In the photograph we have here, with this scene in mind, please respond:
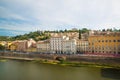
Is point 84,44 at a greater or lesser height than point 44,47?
greater

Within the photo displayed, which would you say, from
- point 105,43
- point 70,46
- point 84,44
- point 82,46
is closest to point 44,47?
point 70,46

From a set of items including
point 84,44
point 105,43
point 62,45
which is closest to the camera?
point 105,43

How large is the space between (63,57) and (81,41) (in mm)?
5815

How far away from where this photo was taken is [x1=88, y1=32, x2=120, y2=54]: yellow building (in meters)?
30.3

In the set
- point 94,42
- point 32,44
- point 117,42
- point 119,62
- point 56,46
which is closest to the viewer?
point 119,62

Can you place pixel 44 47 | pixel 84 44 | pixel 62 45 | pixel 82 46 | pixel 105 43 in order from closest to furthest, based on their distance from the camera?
1. pixel 105 43
2. pixel 84 44
3. pixel 82 46
4. pixel 62 45
5. pixel 44 47

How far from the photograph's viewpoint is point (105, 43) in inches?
1226

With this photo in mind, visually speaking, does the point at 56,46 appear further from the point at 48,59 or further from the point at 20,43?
the point at 20,43

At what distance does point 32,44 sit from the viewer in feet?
149

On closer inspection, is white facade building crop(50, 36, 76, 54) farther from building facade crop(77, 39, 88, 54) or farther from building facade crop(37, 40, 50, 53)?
building facade crop(37, 40, 50, 53)

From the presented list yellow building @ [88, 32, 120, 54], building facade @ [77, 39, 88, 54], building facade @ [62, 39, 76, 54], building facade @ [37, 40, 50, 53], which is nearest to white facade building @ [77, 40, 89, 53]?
building facade @ [77, 39, 88, 54]

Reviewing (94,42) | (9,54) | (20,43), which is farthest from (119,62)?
(20,43)

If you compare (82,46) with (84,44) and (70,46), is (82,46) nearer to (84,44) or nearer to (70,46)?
(84,44)

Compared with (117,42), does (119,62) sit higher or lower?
lower
